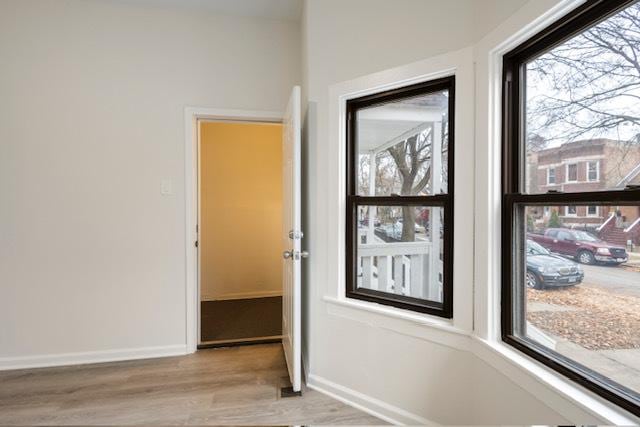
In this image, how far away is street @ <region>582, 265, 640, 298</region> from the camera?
0.96 metres

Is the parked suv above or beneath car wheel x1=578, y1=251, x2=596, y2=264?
beneath

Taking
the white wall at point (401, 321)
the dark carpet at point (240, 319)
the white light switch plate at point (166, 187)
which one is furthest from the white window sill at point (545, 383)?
the white light switch plate at point (166, 187)

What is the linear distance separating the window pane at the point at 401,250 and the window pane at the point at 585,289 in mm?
436

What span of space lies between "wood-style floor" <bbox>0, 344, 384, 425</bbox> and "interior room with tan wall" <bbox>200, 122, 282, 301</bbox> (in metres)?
1.56

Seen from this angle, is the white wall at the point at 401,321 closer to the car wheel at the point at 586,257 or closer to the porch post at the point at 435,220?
the porch post at the point at 435,220

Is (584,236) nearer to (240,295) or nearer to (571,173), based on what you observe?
(571,173)

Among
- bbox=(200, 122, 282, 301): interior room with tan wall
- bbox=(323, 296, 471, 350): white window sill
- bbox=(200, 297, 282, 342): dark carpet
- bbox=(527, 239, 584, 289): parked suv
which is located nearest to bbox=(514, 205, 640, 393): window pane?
bbox=(527, 239, 584, 289): parked suv

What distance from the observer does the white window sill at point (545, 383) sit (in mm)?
946

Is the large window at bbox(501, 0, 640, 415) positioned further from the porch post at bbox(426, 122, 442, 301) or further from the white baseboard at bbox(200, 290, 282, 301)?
the white baseboard at bbox(200, 290, 282, 301)

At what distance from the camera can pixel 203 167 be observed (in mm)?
3814

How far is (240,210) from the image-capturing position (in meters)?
3.94

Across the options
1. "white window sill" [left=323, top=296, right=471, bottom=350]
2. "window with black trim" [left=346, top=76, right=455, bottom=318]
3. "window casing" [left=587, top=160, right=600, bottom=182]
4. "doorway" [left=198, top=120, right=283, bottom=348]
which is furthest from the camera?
"doorway" [left=198, top=120, right=283, bottom=348]

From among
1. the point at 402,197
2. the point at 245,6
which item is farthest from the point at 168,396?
the point at 245,6

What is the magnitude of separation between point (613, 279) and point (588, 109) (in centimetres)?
60
